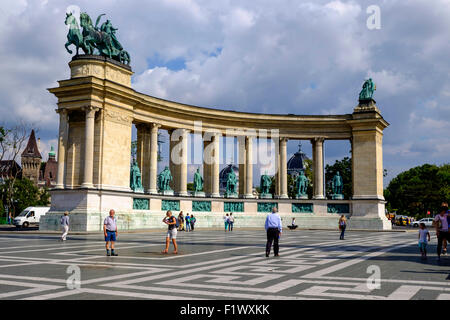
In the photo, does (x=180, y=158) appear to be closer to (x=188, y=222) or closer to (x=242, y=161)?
(x=242, y=161)

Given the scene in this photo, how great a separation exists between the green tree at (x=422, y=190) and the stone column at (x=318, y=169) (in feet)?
178

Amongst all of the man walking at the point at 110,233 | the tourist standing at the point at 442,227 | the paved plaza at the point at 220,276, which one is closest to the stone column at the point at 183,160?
the man walking at the point at 110,233

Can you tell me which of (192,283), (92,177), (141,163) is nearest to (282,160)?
(141,163)

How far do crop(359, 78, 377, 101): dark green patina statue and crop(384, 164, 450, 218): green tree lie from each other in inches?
2090

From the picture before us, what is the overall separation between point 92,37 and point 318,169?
30091 mm

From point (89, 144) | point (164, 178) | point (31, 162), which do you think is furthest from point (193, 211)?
point (31, 162)

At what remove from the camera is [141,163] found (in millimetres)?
51562

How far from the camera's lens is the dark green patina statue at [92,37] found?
44188 millimetres

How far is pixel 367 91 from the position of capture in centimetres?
5653

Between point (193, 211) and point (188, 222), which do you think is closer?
point (188, 222)

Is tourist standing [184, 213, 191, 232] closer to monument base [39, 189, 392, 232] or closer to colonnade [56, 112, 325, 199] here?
monument base [39, 189, 392, 232]

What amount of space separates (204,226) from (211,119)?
1258cm
